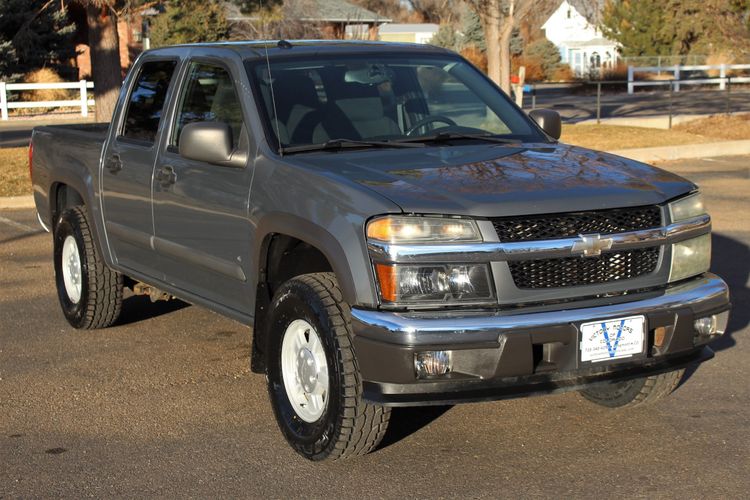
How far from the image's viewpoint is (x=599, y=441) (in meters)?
5.30

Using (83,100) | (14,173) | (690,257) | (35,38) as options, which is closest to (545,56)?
(35,38)

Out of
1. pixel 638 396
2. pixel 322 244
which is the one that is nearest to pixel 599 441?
pixel 638 396

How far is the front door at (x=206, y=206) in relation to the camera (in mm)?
5707

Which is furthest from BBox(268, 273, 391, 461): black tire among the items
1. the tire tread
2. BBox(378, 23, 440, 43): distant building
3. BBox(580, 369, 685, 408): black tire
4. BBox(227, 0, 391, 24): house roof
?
BBox(378, 23, 440, 43): distant building

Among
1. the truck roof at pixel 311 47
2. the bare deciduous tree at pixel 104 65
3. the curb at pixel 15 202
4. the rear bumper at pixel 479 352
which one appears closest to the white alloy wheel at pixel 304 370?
the rear bumper at pixel 479 352

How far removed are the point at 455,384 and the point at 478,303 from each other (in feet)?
1.11

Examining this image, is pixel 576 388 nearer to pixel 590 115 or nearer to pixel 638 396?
pixel 638 396

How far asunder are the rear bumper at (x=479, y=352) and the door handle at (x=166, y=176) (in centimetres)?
197

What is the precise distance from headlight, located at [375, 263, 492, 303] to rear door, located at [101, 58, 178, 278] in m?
2.39

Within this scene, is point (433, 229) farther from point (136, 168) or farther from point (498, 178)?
point (136, 168)

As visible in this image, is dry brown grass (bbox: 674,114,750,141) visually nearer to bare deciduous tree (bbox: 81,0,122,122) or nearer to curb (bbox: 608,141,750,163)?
curb (bbox: 608,141,750,163)

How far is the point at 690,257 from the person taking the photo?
204 inches

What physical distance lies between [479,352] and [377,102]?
1.98 meters

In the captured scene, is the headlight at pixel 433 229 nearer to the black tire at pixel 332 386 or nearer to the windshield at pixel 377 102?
the black tire at pixel 332 386
